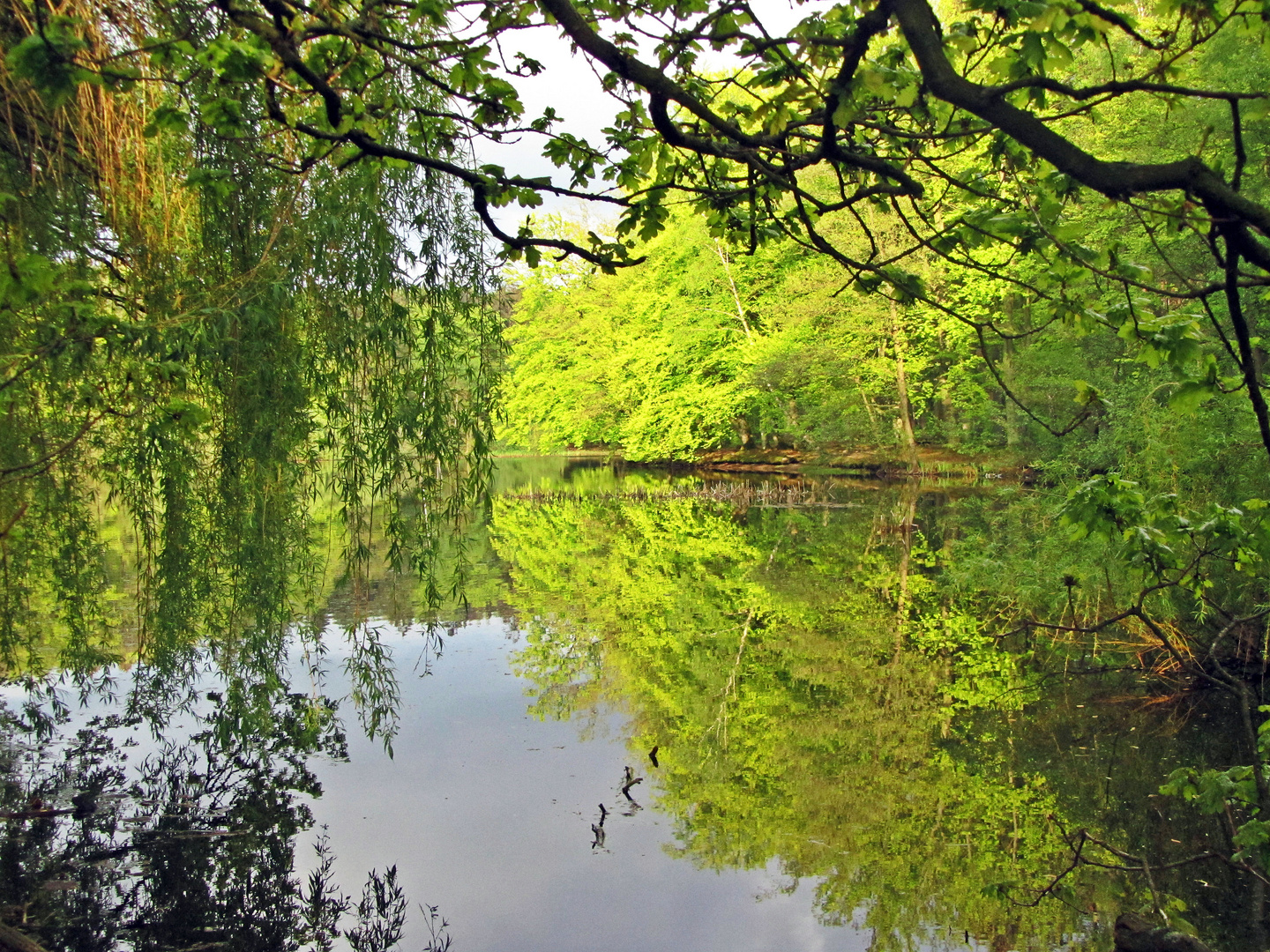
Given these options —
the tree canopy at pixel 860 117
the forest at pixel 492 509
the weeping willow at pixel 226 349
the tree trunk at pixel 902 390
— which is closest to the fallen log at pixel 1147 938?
the forest at pixel 492 509

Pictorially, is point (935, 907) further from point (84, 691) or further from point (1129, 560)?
point (84, 691)

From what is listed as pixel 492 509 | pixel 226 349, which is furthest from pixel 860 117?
pixel 492 509

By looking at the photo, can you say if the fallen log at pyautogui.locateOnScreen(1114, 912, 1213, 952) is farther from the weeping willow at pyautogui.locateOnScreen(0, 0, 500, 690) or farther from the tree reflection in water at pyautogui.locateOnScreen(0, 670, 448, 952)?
the weeping willow at pyautogui.locateOnScreen(0, 0, 500, 690)

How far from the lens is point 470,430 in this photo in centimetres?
519

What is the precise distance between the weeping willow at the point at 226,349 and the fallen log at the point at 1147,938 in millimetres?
3376

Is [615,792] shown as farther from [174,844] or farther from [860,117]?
[860,117]

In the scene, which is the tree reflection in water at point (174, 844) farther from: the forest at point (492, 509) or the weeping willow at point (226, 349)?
the weeping willow at point (226, 349)

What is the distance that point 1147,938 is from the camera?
3375 mm

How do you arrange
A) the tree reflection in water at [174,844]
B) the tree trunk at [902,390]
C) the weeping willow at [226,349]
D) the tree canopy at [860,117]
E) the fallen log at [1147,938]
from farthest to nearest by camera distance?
the tree trunk at [902,390]
the tree reflection in water at [174,844]
the weeping willow at [226,349]
the fallen log at [1147,938]
the tree canopy at [860,117]

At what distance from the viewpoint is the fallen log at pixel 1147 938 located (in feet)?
10.6

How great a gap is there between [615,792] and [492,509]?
2017 mm

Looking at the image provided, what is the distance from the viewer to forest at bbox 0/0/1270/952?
230 cm

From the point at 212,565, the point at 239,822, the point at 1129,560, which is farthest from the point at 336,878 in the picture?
the point at 1129,560

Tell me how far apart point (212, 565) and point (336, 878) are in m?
1.78
